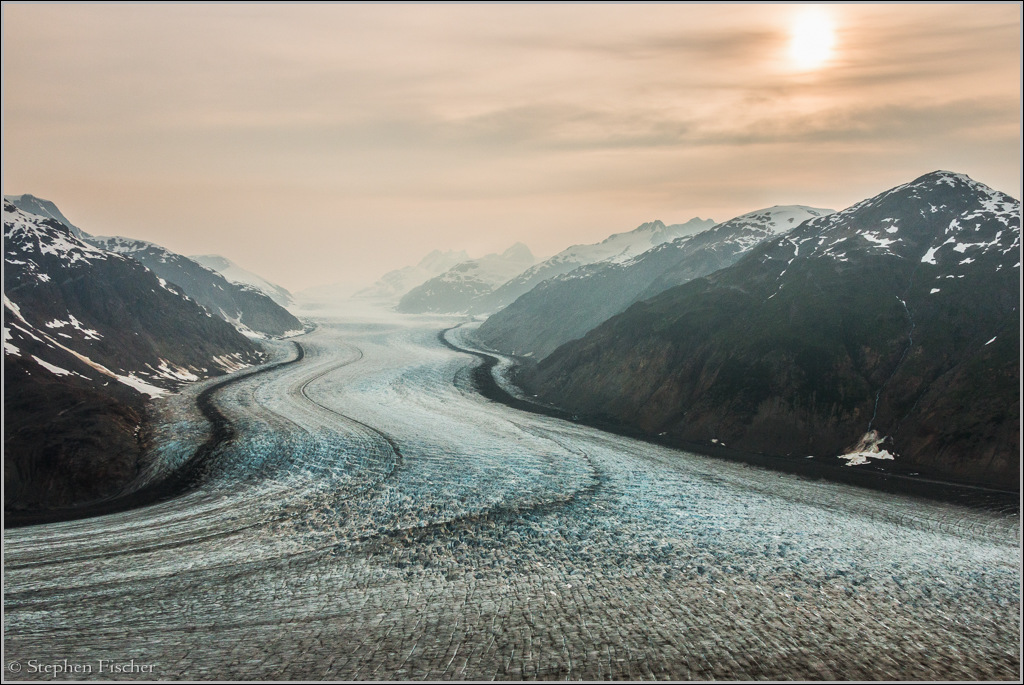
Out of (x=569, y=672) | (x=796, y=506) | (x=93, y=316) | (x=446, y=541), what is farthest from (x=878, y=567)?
(x=93, y=316)

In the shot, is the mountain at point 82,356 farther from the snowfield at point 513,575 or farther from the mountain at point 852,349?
the mountain at point 852,349

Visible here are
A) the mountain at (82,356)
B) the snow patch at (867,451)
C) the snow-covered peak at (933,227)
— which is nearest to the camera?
the mountain at (82,356)

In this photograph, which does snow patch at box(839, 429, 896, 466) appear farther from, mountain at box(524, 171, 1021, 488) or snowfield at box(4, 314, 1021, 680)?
snowfield at box(4, 314, 1021, 680)

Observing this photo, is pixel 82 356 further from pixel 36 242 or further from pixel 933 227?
pixel 933 227

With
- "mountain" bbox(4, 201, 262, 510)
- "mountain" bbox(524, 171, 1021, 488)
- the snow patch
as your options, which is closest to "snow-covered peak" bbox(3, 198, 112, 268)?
"mountain" bbox(4, 201, 262, 510)

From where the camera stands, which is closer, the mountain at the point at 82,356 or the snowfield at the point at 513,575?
the snowfield at the point at 513,575

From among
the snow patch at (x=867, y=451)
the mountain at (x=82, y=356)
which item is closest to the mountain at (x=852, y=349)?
the snow patch at (x=867, y=451)
